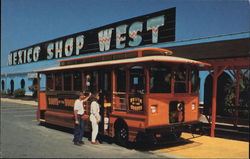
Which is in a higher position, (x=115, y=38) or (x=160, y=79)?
(x=115, y=38)

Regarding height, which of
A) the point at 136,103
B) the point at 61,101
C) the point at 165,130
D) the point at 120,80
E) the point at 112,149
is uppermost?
the point at 120,80

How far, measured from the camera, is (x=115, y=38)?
3038 centimetres

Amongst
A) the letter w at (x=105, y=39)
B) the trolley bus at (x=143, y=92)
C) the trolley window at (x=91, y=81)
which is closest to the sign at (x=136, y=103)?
the trolley bus at (x=143, y=92)

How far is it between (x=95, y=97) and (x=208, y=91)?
1130cm

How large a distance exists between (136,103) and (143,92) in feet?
1.34

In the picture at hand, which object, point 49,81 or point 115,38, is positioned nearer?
point 49,81

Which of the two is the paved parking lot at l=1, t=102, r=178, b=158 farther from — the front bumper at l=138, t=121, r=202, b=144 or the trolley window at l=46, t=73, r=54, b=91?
the trolley window at l=46, t=73, r=54, b=91

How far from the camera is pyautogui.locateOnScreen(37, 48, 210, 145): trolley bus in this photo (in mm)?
7762

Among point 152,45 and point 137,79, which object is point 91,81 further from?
point 152,45

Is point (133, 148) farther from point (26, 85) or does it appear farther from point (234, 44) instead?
point (26, 85)

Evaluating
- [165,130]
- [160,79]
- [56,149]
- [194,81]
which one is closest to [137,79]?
[160,79]

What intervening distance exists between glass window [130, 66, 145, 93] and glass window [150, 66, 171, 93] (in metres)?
0.30

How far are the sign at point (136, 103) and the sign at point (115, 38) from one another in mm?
17056

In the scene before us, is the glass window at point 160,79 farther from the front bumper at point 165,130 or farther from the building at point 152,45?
the building at point 152,45
